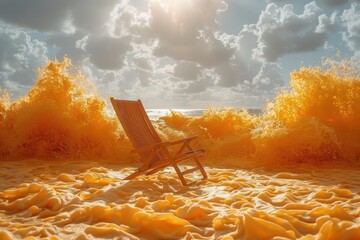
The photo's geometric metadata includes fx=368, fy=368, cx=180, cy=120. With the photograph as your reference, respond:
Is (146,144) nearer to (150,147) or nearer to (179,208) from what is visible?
(150,147)

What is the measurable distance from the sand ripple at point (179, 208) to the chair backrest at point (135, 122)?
2.38 ft

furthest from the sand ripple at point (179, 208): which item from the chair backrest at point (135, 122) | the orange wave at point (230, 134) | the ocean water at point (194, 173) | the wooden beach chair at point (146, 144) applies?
the orange wave at point (230, 134)

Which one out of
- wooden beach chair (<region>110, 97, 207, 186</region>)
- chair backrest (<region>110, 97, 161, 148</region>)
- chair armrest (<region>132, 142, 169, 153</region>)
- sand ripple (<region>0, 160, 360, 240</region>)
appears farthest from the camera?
chair backrest (<region>110, 97, 161, 148</region>)

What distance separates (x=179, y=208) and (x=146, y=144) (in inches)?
102

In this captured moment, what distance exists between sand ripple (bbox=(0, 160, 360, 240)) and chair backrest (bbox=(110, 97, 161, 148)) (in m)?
0.73

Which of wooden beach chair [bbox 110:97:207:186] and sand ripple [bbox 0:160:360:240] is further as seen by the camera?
wooden beach chair [bbox 110:97:207:186]

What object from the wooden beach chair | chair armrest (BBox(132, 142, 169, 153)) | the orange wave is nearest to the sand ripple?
the wooden beach chair

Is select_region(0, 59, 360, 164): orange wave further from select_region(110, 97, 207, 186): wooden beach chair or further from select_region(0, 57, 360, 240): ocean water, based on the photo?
select_region(110, 97, 207, 186): wooden beach chair

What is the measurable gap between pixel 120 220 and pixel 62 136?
6.64 meters

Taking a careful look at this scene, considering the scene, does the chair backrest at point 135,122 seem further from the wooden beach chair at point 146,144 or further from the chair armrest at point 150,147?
the chair armrest at point 150,147

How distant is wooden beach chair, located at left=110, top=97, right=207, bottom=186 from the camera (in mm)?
6152

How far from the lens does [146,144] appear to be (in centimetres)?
678

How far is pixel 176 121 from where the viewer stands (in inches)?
542

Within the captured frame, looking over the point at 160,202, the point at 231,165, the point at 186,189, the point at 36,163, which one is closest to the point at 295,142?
the point at 231,165
